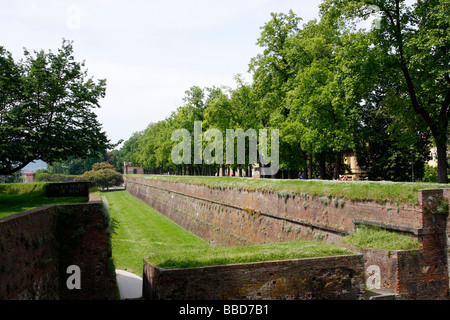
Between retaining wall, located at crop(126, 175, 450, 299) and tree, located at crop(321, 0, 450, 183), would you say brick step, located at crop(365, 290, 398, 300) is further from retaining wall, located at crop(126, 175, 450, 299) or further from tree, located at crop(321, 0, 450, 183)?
tree, located at crop(321, 0, 450, 183)

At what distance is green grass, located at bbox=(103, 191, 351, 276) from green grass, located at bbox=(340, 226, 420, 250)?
1.07m

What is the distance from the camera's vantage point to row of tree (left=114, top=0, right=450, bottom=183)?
1546 cm

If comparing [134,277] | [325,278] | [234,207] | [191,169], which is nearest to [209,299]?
[325,278]

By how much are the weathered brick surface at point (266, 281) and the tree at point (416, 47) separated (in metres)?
8.95

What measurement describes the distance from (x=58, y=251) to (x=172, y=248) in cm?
1111

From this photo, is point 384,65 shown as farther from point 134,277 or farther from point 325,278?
point 134,277

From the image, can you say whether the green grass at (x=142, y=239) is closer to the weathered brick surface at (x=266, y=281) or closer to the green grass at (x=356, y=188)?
the green grass at (x=356, y=188)

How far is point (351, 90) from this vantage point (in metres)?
16.1

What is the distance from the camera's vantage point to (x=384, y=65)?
1559 centimetres

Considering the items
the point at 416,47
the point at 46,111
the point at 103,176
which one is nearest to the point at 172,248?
the point at 46,111

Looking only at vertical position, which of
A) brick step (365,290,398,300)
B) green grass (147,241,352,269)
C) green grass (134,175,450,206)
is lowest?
brick step (365,290,398,300)

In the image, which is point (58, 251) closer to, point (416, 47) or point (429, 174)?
point (416, 47)

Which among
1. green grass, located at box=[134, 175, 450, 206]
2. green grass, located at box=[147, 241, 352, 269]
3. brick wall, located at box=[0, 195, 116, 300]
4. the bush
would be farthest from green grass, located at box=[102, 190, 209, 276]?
the bush
